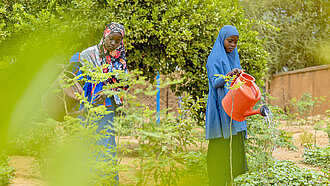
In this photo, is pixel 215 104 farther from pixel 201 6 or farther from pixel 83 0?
pixel 83 0

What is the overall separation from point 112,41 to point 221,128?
1269 millimetres

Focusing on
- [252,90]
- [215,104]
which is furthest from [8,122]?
[215,104]

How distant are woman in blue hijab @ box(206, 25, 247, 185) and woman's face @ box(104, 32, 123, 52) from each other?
88 cm

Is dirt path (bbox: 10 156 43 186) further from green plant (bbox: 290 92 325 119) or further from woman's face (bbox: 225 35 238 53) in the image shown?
green plant (bbox: 290 92 325 119)

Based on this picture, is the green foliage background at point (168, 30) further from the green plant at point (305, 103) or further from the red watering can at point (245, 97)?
the green plant at point (305, 103)

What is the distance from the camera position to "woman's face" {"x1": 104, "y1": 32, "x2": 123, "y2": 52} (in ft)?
8.79

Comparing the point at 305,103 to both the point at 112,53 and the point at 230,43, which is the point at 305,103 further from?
the point at 112,53

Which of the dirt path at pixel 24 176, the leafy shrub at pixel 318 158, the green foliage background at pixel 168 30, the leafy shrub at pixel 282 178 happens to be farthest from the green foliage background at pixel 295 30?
the dirt path at pixel 24 176

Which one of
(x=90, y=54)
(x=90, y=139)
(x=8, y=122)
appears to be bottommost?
(x=90, y=139)

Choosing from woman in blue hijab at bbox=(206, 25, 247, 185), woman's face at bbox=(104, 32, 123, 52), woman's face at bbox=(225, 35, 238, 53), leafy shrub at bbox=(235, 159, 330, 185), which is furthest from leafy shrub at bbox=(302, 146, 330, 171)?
woman's face at bbox=(104, 32, 123, 52)

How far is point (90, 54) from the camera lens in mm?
2621

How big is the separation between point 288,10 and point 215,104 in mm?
15463

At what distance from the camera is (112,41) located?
8.86 ft

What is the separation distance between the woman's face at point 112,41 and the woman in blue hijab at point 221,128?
878mm
